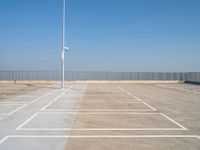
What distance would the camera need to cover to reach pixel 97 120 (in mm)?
8938

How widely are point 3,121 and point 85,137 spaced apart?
3479 millimetres

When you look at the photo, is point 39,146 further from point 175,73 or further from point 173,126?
point 175,73

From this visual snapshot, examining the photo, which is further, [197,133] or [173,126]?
[173,126]

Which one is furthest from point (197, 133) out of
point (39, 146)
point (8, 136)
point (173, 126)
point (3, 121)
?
point (3, 121)

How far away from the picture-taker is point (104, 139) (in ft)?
21.2

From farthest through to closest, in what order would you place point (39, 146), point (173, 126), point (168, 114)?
1. point (168, 114)
2. point (173, 126)
3. point (39, 146)

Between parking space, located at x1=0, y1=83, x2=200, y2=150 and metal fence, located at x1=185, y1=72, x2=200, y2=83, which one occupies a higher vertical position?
metal fence, located at x1=185, y1=72, x2=200, y2=83

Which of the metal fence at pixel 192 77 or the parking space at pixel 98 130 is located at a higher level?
the metal fence at pixel 192 77

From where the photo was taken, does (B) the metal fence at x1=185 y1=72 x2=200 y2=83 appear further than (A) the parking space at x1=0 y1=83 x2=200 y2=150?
Yes

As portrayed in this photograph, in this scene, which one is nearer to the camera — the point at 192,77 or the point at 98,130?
the point at 98,130

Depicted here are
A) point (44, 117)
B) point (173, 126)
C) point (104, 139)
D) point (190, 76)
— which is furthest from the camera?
point (190, 76)

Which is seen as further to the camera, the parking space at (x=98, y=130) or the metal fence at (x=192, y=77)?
the metal fence at (x=192, y=77)

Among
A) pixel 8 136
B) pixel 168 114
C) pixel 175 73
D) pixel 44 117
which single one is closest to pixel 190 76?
pixel 175 73

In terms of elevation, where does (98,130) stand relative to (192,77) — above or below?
below
